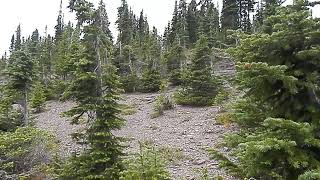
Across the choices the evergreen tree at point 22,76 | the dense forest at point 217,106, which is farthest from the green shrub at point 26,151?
the evergreen tree at point 22,76

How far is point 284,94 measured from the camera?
629cm

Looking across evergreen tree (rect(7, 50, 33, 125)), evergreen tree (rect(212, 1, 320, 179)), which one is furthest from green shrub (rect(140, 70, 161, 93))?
evergreen tree (rect(212, 1, 320, 179))

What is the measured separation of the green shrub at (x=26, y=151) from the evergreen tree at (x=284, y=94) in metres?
14.1

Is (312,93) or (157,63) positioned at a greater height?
(157,63)

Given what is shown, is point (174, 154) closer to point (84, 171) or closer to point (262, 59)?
point (84, 171)

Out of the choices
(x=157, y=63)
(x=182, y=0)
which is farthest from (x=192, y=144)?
(x=182, y=0)

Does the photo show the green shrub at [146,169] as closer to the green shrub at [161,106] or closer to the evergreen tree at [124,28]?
the green shrub at [161,106]

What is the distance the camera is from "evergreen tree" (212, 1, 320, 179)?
543cm

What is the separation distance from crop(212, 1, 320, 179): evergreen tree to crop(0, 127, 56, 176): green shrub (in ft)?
46.2

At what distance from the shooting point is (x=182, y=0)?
75312 mm

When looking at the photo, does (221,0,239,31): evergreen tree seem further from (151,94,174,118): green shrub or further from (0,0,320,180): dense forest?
(151,94,174,118): green shrub

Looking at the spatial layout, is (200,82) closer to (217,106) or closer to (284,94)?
(217,106)

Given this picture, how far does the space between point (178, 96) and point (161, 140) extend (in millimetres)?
9106

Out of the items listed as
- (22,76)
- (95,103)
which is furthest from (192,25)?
(95,103)
